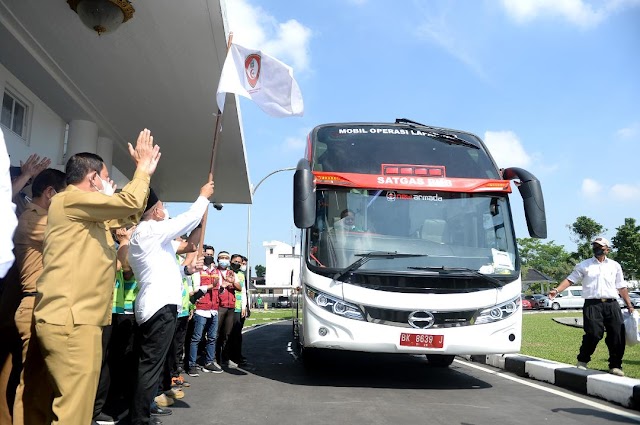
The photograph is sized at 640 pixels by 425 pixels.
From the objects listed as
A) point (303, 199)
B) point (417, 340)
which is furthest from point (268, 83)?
point (417, 340)

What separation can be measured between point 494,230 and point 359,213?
68.1 inches

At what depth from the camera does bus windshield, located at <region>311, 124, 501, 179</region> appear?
23.0 feet

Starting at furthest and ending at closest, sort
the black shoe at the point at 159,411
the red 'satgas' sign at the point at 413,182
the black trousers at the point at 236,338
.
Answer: the black trousers at the point at 236,338, the red 'satgas' sign at the point at 413,182, the black shoe at the point at 159,411

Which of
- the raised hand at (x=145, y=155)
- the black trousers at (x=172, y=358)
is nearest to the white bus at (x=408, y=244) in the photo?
the black trousers at (x=172, y=358)

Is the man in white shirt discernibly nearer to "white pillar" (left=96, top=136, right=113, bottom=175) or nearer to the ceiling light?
the ceiling light

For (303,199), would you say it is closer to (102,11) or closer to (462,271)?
(462,271)

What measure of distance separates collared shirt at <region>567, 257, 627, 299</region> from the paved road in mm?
1494

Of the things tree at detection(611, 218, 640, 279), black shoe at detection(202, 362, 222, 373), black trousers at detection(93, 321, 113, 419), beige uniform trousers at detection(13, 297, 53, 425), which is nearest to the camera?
beige uniform trousers at detection(13, 297, 53, 425)

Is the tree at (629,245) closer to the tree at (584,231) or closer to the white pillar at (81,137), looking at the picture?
the tree at (584,231)

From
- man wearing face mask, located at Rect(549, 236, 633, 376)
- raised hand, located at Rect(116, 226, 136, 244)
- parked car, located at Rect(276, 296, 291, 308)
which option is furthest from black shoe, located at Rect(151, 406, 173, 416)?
parked car, located at Rect(276, 296, 291, 308)

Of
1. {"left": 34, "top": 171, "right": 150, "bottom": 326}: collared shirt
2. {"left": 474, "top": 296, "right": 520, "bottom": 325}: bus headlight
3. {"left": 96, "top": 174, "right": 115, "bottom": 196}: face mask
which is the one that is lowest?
{"left": 474, "top": 296, "right": 520, "bottom": 325}: bus headlight

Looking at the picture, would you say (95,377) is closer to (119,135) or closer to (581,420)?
(581,420)

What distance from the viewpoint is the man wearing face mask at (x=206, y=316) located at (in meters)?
7.55

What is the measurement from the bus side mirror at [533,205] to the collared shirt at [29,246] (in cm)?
552
